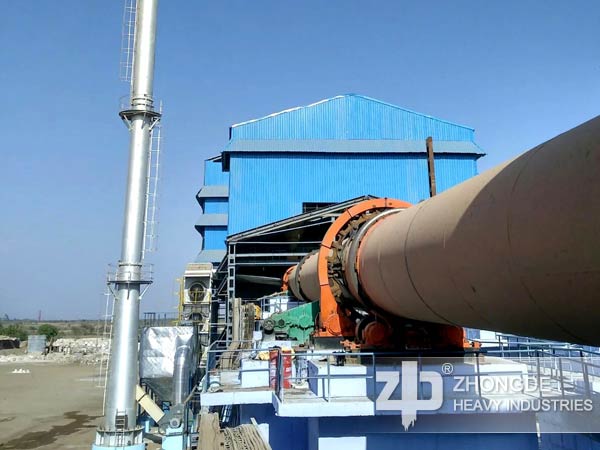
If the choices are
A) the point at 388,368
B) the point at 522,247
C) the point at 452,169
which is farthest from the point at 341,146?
the point at 522,247

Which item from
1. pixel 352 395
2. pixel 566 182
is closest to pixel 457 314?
pixel 566 182

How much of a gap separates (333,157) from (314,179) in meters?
1.55

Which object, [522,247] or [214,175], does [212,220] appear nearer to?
[214,175]

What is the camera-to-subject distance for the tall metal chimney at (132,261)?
508 inches

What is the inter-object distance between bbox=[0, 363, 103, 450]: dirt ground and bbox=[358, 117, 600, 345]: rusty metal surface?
18235 mm

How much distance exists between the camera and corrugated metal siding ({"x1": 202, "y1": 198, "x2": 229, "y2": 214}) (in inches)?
1232

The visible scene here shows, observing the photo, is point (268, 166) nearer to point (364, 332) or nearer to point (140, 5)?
point (140, 5)

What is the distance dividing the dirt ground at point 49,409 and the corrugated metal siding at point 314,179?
11.6 m

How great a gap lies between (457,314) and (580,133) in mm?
1828

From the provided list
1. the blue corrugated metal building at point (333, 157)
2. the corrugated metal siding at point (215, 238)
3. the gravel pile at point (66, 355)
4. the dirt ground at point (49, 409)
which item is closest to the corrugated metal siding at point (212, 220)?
the corrugated metal siding at point (215, 238)

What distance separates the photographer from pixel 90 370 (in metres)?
42.5

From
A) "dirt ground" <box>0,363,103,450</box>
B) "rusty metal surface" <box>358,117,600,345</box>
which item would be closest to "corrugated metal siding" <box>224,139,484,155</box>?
"dirt ground" <box>0,363,103,450</box>

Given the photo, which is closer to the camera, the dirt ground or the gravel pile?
the dirt ground

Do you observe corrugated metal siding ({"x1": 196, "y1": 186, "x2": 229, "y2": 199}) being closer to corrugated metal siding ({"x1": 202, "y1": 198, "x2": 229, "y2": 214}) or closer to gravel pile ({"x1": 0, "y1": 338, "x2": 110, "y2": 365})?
corrugated metal siding ({"x1": 202, "y1": 198, "x2": 229, "y2": 214})
